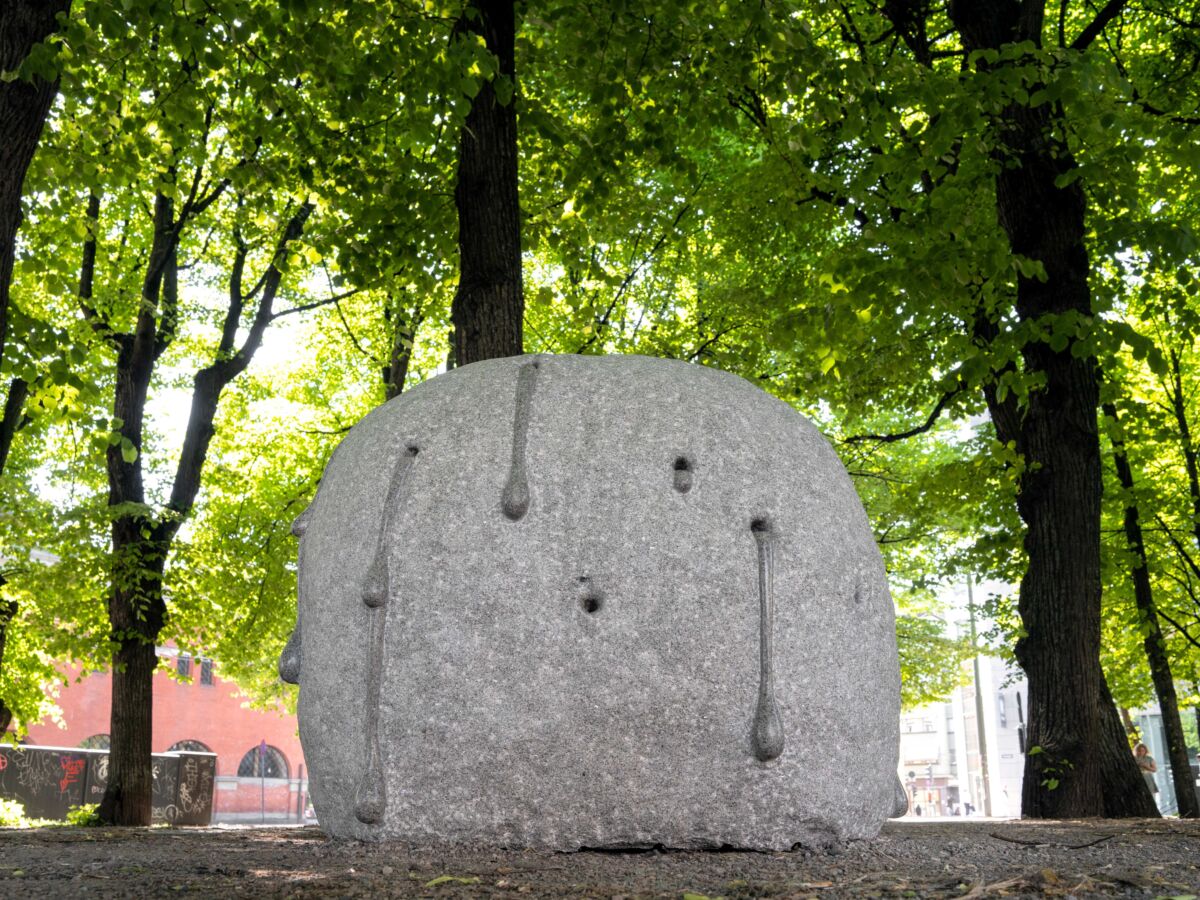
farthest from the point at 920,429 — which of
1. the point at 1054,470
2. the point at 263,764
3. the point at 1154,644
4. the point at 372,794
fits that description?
the point at 263,764

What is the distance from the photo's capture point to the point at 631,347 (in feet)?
54.2

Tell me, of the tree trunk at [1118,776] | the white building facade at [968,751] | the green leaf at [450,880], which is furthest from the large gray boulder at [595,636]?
the white building facade at [968,751]

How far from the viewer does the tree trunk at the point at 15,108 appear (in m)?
5.00

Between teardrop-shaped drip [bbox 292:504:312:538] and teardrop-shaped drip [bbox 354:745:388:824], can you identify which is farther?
teardrop-shaped drip [bbox 292:504:312:538]

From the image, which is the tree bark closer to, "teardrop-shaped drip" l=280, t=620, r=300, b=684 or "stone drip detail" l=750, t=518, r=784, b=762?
"teardrop-shaped drip" l=280, t=620, r=300, b=684

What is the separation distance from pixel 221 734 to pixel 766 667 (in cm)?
4082

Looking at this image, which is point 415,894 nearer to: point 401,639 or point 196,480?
point 401,639

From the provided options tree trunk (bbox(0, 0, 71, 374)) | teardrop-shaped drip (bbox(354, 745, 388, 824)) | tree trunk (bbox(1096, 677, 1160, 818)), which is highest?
tree trunk (bbox(0, 0, 71, 374))

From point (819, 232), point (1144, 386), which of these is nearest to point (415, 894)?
point (819, 232)

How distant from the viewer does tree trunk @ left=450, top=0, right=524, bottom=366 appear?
7.29 m

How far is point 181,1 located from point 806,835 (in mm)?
6430

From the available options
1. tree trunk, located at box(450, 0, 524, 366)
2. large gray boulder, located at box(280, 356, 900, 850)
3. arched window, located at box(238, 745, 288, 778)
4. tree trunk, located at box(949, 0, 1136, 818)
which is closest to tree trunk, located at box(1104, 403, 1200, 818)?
tree trunk, located at box(949, 0, 1136, 818)

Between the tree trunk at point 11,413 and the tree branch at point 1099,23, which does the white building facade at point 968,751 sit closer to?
the tree branch at point 1099,23

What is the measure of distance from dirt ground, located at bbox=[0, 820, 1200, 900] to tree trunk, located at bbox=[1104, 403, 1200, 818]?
10655 millimetres
